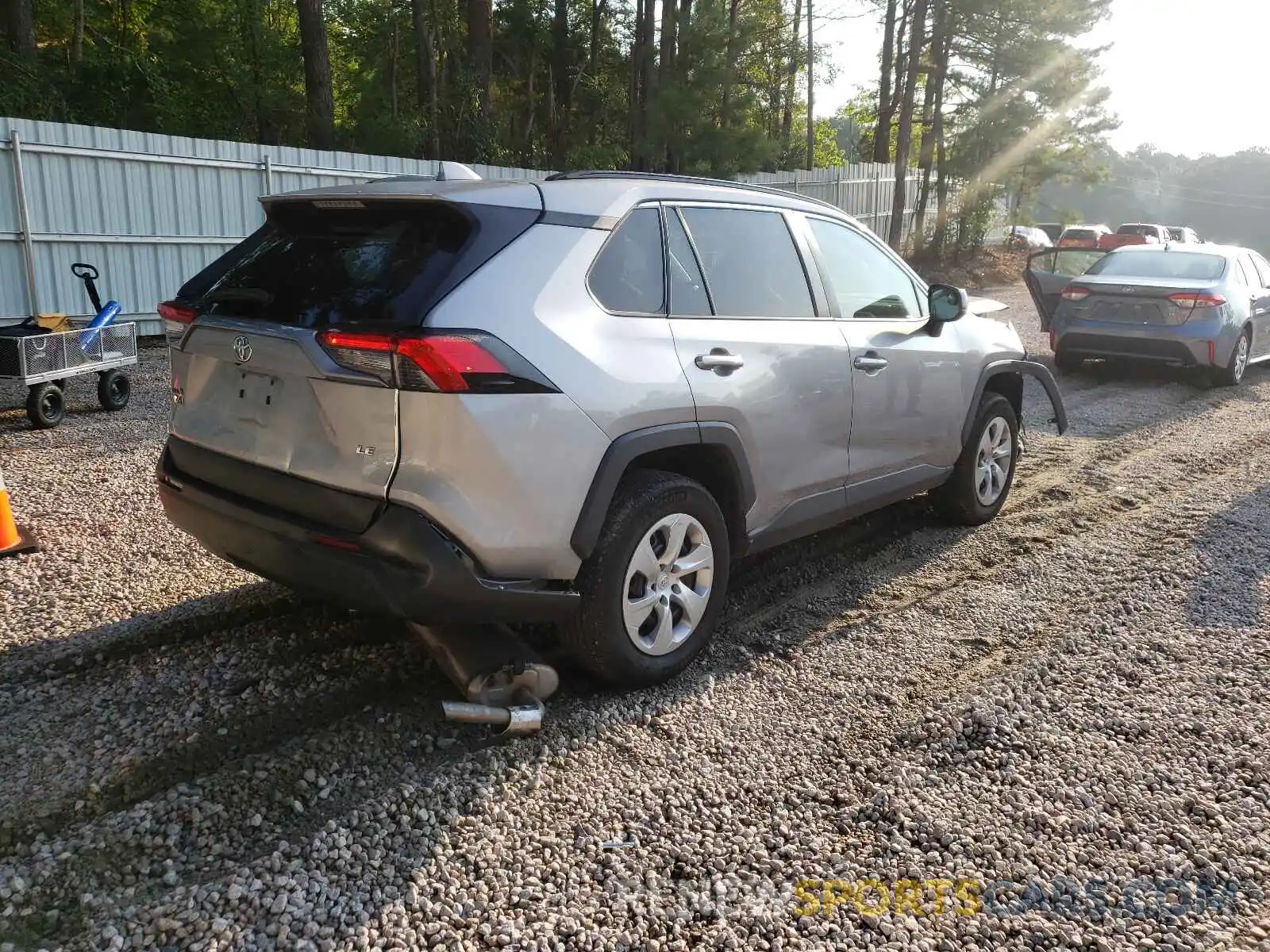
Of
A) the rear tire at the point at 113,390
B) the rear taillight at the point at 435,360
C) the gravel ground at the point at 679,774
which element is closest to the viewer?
the gravel ground at the point at 679,774

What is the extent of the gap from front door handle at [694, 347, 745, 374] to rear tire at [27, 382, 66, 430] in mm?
6147

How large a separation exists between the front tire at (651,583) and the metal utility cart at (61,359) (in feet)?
19.4

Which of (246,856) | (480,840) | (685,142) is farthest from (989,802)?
(685,142)

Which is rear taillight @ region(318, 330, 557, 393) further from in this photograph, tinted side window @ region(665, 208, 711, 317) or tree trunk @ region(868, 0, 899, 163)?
tree trunk @ region(868, 0, 899, 163)

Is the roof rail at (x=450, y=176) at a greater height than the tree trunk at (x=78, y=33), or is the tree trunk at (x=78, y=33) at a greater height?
the tree trunk at (x=78, y=33)

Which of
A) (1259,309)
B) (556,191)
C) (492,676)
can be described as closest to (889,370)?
(556,191)

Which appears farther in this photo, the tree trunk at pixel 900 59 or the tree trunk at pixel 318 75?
the tree trunk at pixel 900 59

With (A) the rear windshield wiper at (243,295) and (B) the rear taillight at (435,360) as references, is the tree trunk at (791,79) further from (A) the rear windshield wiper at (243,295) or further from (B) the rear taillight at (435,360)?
(B) the rear taillight at (435,360)

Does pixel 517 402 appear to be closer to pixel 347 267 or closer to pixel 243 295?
pixel 347 267

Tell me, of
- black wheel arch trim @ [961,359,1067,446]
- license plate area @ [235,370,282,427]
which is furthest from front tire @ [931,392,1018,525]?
license plate area @ [235,370,282,427]

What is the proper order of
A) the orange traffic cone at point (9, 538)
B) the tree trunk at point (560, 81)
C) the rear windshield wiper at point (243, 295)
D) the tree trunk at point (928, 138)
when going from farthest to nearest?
the tree trunk at point (928, 138)
the tree trunk at point (560, 81)
the orange traffic cone at point (9, 538)
the rear windshield wiper at point (243, 295)

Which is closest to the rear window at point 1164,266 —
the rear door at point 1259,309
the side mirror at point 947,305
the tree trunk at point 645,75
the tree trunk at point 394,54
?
the rear door at point 1259,309

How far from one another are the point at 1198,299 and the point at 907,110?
57.8 feet

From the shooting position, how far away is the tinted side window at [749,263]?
398 centimetres
